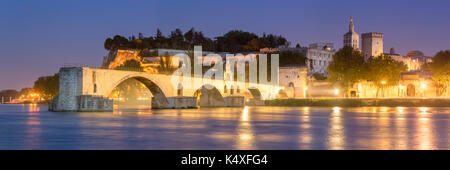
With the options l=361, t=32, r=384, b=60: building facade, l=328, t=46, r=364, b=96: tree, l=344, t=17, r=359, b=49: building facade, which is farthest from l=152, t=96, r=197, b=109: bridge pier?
l=344, t=17, r=359, b=49: building facade

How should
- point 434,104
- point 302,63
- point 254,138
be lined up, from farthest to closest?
point 302,63 → point 434,104 → point 254,138

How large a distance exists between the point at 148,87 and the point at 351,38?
355ft

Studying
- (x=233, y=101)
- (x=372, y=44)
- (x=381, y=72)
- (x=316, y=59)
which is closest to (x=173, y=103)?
(x=233, y=101)

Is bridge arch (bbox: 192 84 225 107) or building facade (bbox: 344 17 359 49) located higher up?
building facade (bbox: 344 17 359 49)

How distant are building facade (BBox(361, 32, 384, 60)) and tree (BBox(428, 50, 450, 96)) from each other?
54.1 metres

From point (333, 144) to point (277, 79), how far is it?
84.6m

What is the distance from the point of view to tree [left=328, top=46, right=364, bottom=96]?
87.4 metres

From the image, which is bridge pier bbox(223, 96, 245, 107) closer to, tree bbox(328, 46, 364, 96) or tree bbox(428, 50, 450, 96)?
tree bbox(328, 46, 364, 96)
